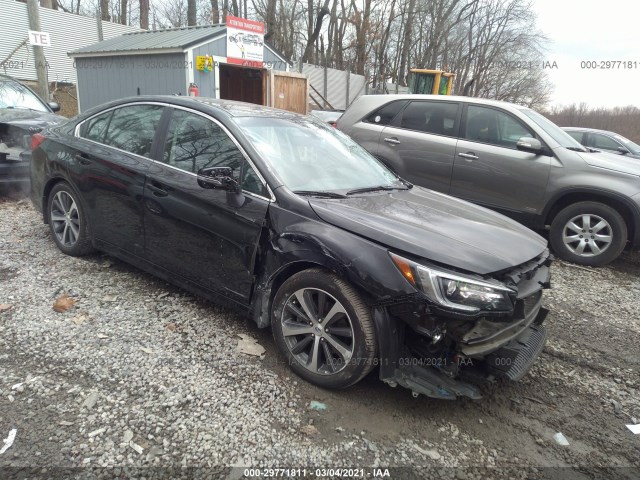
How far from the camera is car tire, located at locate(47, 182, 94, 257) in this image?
13.4ft

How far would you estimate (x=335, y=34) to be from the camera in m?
32.2

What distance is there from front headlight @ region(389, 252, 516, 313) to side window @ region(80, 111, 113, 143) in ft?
10.1

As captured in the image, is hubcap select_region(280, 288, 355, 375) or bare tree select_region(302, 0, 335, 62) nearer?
hubcap select_region(280, 288, 355, 375)

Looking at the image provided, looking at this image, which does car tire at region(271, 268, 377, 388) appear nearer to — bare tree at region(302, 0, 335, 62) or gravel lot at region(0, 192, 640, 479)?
gravel lot at region(0, 192, 640, 479)

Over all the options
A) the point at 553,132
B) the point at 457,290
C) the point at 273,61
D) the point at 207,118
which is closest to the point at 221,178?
the point at 207,118

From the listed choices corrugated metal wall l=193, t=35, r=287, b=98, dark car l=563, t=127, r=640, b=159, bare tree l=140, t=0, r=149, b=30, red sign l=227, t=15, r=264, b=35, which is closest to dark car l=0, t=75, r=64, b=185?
corrugated metal wall l=193, t=35, r=287, b=98

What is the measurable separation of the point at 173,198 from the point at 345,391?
181 cm

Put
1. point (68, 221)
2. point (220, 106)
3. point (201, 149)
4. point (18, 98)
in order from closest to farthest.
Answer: point (201, 149), point (220, 106), point (68, 221), point (18, 98)

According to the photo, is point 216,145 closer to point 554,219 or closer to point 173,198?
point 173,198

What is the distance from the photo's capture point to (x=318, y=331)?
2.67 m

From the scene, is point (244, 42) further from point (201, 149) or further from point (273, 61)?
point (201, 149)

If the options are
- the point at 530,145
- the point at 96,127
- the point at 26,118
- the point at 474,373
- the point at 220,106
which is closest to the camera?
the point at 474,373

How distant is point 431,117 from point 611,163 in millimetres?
2273

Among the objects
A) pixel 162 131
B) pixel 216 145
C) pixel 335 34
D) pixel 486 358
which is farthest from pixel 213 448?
pixel 335 34
